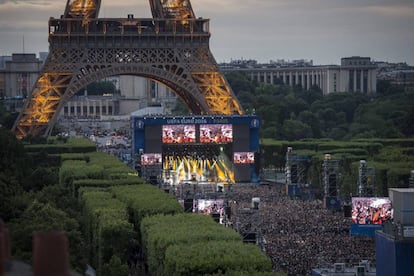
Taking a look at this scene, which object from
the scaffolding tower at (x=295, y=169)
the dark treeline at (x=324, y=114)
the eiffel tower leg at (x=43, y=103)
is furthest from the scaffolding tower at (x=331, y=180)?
the dark treeline at (x=324, y=114)

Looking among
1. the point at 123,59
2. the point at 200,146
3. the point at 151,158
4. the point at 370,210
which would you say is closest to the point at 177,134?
the point at 151,158

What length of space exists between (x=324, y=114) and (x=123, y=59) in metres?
55.9

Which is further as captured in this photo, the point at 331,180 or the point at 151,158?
the point at 151,158

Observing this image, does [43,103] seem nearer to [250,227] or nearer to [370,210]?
[370,210]

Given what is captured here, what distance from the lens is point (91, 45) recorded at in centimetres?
7131

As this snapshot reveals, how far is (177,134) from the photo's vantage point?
2623 inches

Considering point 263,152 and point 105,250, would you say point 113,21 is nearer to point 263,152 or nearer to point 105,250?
point 263,152

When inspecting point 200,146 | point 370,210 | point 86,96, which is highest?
point 86,96

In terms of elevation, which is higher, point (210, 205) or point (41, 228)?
point (41, 228)

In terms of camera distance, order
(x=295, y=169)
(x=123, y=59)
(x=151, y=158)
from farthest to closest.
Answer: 1. (x=123, y=59)
2. (x=151, y=158)
3. (x=295, y=169)

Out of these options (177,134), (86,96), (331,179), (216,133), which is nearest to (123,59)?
(177,134)

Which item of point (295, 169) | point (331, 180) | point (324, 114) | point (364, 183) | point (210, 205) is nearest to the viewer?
point (210, 205)

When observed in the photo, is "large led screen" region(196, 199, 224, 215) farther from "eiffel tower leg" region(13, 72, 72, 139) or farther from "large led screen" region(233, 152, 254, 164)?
"eiffel tower leg" region(13, 72, 72, 139)

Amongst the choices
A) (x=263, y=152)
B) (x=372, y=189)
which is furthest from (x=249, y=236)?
(x=263, y=152)
